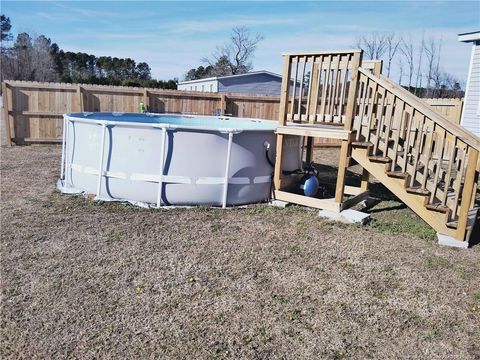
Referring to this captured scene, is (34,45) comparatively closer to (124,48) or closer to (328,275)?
(124,48)

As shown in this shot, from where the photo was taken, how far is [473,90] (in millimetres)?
11938

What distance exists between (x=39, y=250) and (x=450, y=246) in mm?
4559

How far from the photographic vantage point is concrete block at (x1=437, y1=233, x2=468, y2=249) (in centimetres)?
459

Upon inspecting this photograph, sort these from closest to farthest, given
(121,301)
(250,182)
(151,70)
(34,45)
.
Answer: (121,301)
(250,182)
(34,45)
(151,70)

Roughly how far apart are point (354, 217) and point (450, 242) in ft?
3.92

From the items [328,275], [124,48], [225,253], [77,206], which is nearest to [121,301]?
[225,253]

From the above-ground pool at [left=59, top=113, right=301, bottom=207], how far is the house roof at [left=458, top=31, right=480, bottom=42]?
30.5 ft

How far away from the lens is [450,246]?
4.61 metres

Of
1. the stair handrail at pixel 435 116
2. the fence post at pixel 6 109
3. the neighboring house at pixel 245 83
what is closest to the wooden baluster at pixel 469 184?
the stair handrail at pixel 435 116

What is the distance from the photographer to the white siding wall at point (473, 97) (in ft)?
38.5

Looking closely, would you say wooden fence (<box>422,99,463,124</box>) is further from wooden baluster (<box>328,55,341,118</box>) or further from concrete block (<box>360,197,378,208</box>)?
wooden baluster (<box>328,55,341,118</box>)

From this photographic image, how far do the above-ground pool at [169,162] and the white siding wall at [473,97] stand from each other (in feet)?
28.8

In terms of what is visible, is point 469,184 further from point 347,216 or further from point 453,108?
point 453,108

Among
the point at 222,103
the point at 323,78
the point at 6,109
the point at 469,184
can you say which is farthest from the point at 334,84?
the point at 6,109
